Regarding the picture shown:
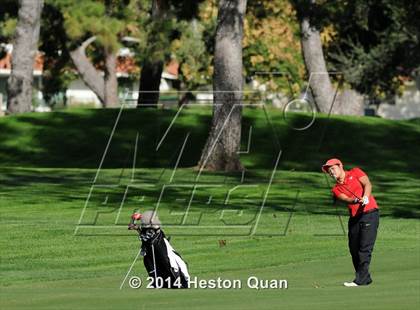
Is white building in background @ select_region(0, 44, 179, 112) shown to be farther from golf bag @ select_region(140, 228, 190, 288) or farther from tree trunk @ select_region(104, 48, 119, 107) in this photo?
→ golf bag @ select_region(140, 228, 190, 288)

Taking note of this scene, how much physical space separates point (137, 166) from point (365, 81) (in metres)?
12.1

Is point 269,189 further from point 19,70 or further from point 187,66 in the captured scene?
point 187,66

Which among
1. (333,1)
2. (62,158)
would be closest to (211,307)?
(62,158)

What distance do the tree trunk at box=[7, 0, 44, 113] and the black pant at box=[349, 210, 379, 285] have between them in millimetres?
34426

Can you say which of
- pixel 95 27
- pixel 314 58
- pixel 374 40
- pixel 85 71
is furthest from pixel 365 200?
pixel 85 71

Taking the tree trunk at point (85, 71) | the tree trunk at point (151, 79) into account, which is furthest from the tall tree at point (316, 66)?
the tree trunk at point (85, 71)

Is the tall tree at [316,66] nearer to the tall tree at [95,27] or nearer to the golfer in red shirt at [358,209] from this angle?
the tall tree at [95,27]

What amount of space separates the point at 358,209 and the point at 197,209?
13.6 meters

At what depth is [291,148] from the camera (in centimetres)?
4647

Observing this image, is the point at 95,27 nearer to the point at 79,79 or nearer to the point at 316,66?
the point at 316,66

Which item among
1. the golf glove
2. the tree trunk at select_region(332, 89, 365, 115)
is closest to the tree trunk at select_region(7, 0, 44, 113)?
the tree trunk at select_region(332, 89, 365, 115)

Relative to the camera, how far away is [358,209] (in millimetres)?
16812

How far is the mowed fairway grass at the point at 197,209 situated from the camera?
16.3 m

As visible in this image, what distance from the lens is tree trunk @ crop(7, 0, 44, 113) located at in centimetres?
5012
